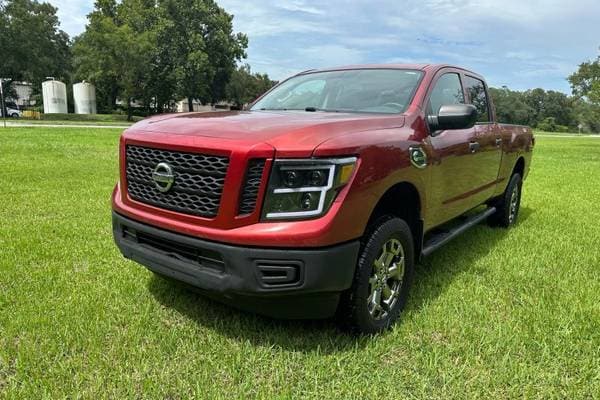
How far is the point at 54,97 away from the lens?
4847 cm

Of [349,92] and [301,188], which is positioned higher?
[349,92]

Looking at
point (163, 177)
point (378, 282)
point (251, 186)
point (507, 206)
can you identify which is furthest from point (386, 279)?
point (507, 206)

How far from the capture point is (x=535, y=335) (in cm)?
315

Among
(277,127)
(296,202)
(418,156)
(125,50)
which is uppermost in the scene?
(125,50)

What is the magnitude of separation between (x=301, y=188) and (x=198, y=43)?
5074 cm

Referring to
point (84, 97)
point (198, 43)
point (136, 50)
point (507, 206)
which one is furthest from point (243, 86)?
point (507, 206)

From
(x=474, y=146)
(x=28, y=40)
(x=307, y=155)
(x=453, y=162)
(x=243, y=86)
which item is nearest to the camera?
(x=307, y=155)

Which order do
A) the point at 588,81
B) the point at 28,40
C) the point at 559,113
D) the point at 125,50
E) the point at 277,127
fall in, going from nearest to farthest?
the point at 277,127, the point at 588,81, the point at 125,50, the point at 28,40, the point at 559,113

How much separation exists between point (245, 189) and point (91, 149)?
43.6 feet

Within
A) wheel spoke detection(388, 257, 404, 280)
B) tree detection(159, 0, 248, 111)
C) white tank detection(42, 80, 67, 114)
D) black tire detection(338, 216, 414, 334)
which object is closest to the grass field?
black tire detection(338, 216, 414, 334)

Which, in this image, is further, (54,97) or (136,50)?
(54,97)

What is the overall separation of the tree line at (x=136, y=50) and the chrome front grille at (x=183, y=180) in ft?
135

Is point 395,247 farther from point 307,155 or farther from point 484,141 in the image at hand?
point 484,141

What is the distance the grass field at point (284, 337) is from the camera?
8.42 ft
